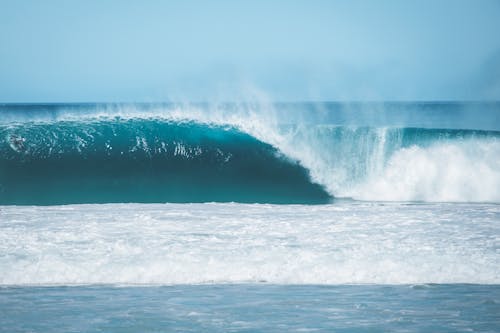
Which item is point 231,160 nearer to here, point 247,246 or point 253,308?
point 247,246

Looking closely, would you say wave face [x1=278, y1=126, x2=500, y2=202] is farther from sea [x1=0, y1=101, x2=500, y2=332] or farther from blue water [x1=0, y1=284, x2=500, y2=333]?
blue water [x1=0, y1=284, x2=500, y2=333]

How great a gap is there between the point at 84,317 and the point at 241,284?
155cm

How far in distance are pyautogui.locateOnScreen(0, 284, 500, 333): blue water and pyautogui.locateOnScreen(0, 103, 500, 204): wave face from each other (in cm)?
684

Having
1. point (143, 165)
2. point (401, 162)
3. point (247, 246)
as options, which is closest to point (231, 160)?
point (143, 165)

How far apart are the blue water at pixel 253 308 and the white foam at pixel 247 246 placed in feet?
→ 0.94

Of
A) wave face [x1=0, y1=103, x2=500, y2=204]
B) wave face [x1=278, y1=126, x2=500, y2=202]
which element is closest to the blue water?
wave face [x1=0, y1=103, x2=500, y2=204]

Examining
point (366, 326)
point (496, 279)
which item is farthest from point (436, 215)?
point (366, 326)

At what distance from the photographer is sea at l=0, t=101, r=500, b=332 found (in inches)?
186

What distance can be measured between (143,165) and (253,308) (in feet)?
30.7

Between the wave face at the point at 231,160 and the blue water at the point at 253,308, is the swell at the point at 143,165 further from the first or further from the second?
the blue water at the point at 253,308

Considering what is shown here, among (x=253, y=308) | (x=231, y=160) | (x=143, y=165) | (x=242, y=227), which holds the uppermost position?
(x=231, y=160)

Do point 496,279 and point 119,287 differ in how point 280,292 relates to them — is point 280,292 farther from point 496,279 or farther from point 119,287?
point 496,279

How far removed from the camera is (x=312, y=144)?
1461 cm

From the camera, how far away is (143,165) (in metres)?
13.7
